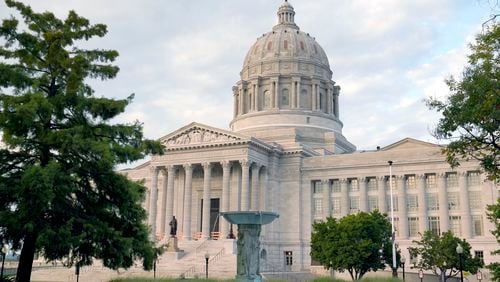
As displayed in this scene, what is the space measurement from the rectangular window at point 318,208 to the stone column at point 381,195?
744 centimetres

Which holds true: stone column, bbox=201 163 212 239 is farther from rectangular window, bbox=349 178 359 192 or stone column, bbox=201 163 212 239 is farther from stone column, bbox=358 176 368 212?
stone column, bbox=358 176 368 212

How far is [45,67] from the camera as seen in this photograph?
25.2 metres

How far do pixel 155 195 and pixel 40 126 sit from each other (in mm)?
47896

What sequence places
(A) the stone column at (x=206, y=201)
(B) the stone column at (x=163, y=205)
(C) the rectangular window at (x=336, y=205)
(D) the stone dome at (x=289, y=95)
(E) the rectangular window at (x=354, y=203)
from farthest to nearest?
(D) the stone dome at (x=289, y=95) → (B) the stone column at (x=163, y=205) → (C) the rectangular window at (x=336, y=205) → (E) the rectangular window at (x=354, y=203) → (A) the stone column at (x=206, y=201)

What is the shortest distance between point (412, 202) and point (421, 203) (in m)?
1.35

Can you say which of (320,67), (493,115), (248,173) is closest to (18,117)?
(493,115)

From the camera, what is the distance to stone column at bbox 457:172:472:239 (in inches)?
2354

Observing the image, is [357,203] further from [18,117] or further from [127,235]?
[18,117]

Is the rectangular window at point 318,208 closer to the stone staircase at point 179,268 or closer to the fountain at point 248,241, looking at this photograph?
the stone staircase at point 179,268

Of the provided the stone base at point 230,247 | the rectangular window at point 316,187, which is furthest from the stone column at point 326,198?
the stone base at point 230,247

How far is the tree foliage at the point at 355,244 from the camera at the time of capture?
147ft

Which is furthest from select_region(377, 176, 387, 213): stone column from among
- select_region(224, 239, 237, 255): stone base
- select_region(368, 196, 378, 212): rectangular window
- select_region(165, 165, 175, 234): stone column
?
select_region(165, 165, 175, 234): stone column

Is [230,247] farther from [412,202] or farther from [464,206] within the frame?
[464,206]

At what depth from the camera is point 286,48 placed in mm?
86625
